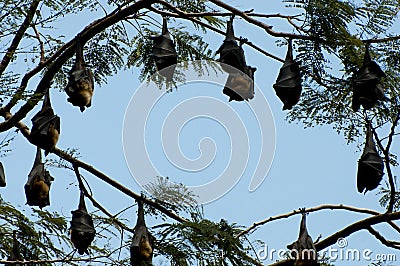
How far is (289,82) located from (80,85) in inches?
64.8

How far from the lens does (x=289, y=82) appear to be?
21.1 feet

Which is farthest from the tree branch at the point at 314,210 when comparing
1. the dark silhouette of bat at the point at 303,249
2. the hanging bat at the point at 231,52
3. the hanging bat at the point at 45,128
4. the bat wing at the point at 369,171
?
the hanging bat at the point at 45,128

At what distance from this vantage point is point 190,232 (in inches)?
221

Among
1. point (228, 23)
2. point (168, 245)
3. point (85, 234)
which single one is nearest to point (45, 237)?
point (85, 234)

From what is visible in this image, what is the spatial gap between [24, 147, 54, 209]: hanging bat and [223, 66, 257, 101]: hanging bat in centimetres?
178

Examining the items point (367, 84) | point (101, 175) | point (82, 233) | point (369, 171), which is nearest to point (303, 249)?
point (369, 171)

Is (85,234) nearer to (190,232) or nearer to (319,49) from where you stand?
(190,232)

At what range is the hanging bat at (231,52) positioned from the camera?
6441 mm

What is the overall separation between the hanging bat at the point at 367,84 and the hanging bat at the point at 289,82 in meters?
0.49

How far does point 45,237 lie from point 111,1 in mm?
1966

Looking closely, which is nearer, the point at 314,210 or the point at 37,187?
the point at 314,210

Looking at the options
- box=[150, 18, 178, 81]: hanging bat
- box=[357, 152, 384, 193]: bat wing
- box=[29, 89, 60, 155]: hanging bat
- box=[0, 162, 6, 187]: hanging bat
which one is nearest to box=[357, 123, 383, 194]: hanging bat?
box=[357, 152, 384, 193]: bat wing

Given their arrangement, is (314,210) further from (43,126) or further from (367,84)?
(43,126)

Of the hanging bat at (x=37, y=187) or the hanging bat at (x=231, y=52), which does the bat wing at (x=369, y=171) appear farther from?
the hanging bat at (x=37, y=187)
